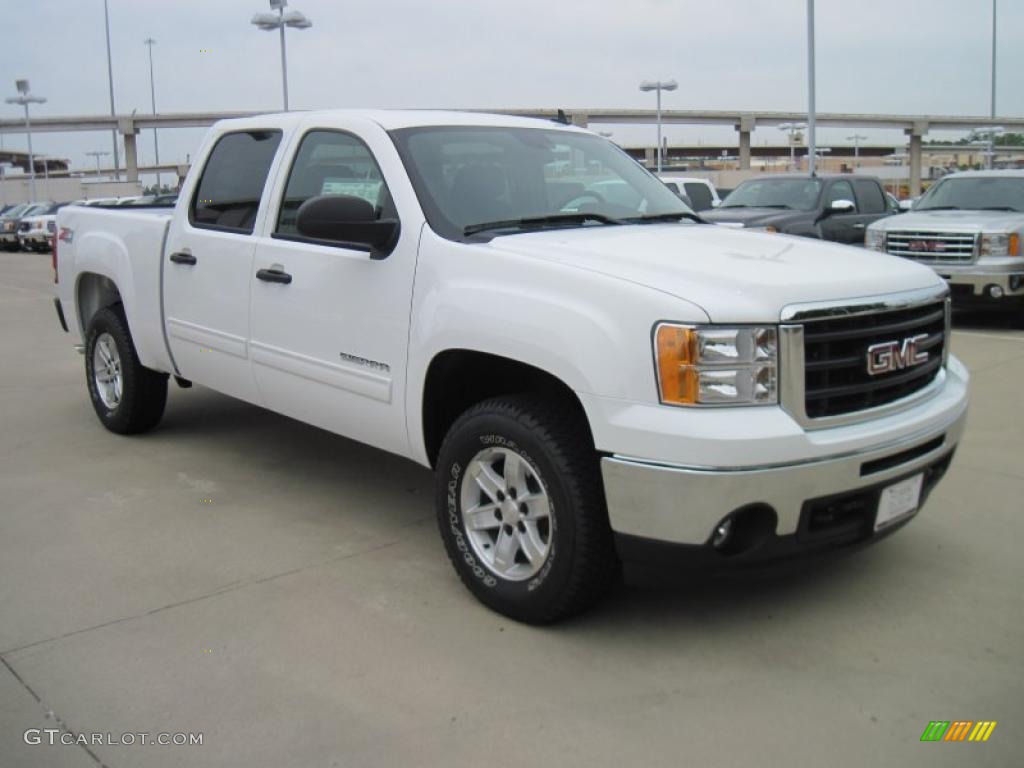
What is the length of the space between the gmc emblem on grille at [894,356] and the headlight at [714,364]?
1.56 ft

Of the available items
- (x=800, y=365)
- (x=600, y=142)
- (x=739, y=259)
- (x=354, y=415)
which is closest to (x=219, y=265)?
(x=354, y=415)

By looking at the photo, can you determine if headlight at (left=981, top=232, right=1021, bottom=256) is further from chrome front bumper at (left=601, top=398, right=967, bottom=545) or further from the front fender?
the front fender

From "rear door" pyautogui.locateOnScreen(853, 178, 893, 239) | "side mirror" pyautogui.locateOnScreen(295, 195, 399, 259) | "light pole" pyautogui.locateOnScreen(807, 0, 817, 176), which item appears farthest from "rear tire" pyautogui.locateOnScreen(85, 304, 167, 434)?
"light pole" pyautogui.locateOnScreen(807, 0, 817, 176)

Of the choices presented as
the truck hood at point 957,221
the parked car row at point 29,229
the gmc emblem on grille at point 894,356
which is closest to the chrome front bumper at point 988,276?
the truck hood at point 957,221

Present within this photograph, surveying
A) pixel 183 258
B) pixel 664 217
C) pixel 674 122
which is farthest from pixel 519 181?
pixel 674 122

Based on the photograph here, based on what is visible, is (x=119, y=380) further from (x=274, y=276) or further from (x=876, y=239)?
(x=876, y=239)

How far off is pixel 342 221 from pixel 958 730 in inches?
111

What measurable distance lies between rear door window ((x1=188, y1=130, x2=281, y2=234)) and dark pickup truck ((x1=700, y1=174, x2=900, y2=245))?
8.23 m

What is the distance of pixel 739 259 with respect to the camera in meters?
3.72

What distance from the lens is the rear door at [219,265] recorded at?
5.12 metres

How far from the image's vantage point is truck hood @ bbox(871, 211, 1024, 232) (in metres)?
11.0

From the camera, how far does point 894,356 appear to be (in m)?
3.61

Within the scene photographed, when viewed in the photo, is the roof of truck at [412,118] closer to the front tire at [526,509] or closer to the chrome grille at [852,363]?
the front tire at [526,509]

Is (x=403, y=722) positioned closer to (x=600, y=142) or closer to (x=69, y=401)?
(x=600, y=142)
